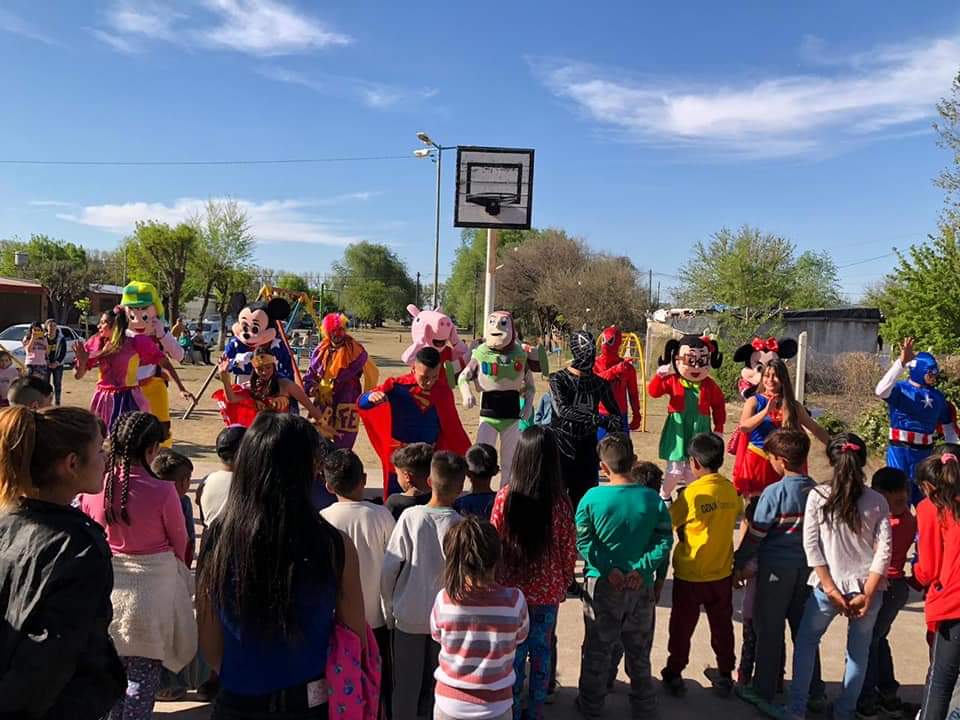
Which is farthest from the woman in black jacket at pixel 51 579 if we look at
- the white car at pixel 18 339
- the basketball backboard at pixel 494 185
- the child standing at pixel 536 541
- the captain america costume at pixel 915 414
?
the white car at pixel 18 339

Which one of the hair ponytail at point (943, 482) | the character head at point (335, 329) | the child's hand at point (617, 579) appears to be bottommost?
the child's hand at point (617, 579)

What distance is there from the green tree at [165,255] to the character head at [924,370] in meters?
30.7

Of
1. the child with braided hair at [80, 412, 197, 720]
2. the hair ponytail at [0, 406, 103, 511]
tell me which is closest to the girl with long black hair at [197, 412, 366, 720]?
the hair ponytail at [0, 406, 103, 511]

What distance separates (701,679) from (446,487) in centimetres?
210

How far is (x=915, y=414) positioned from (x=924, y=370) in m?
0.39

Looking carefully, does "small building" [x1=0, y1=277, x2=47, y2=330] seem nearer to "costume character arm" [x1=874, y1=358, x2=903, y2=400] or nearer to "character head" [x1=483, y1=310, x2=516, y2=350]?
"character head" [x1=483, y1=310, x2=516, y2=350]

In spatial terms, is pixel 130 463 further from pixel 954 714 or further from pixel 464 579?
pixel 954 714

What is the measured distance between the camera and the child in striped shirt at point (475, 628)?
250 centimetres

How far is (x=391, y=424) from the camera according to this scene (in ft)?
18.1

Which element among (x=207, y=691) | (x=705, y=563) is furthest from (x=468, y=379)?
(x=207, y=691)

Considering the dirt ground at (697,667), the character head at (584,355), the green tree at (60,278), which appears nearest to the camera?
the dirt ground at (697,667)

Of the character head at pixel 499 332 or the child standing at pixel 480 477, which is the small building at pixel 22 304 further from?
the child standing at pixel 480 477

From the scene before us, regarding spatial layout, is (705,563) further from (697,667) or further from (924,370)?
(924,370)

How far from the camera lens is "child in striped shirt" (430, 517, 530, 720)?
250 cm
